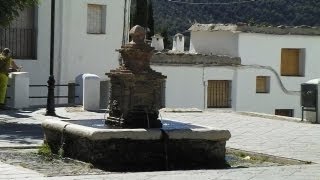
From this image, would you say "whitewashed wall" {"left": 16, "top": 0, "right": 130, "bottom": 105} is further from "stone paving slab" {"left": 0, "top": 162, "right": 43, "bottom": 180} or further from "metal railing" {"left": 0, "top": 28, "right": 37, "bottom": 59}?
"stone paving slab" {"left": 0, "top": 162, "right": 43, "bottom": 180}

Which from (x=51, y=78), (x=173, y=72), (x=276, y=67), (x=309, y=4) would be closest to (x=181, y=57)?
(x=173, y=72)

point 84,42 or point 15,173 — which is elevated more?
point 84,42

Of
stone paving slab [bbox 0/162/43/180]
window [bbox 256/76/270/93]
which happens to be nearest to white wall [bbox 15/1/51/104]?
window [bbox 256/76/270/93]

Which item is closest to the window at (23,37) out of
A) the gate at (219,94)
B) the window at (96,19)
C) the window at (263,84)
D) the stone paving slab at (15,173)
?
the window at (96,19)

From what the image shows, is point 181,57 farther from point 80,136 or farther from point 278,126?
point 80,136

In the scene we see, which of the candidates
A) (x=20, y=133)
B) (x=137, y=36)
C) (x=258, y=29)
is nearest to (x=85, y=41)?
(x=258, y=29)

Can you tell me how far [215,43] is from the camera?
33031mm

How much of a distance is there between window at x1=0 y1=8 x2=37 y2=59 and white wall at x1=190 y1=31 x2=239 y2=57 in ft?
33.7

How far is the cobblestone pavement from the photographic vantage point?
930 cm

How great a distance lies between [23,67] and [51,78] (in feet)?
21.0

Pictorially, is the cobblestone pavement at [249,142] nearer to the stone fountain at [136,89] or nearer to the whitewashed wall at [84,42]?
the stone fountain at [136,89]

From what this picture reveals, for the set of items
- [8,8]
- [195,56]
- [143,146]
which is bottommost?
[143,146]

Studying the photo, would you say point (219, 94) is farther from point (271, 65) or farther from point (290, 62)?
point (290, 62)

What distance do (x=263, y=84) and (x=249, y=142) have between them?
1995 cm
